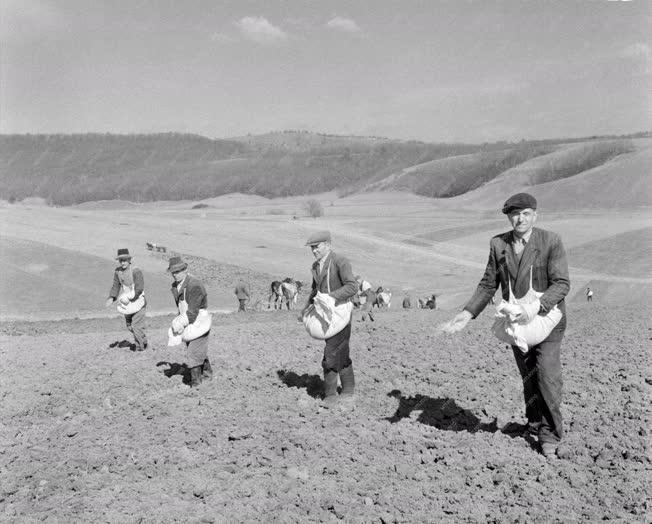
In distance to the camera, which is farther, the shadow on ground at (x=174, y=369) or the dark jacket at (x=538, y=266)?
the shadow on ground at (x=174, y=369)

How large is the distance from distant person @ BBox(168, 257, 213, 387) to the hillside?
10311cm

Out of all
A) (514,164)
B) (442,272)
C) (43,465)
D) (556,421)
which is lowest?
(442,272)

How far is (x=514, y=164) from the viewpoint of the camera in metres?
125

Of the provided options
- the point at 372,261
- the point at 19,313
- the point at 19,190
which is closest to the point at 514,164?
the point at 372,261

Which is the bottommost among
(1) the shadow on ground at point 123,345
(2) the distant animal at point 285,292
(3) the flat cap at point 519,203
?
(2) the distant animal at point 285,292

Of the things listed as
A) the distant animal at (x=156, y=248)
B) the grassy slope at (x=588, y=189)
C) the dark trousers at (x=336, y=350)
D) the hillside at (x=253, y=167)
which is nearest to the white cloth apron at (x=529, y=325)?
the dark trousers at (x=336, y=350)

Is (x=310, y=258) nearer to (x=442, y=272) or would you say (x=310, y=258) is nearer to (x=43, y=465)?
(x=442, y=272)

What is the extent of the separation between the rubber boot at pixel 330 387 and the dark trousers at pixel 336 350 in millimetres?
72

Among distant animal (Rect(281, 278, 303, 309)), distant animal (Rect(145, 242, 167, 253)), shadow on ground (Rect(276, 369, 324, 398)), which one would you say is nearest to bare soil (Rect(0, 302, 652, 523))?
shadow on ground (Rect(276, 369, 324, 398))

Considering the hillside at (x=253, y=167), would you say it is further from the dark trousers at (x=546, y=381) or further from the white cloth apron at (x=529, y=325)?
the white cloth apron at (x=529, y=325)

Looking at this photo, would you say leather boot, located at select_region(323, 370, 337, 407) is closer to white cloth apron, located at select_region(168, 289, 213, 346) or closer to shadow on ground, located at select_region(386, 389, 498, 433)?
shadow on ground, located at select_region(386, 389, 498, 433)

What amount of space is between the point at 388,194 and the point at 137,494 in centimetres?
10851

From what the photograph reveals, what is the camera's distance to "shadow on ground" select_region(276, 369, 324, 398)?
7164 millimetres

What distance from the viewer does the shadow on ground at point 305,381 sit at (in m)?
7.16
